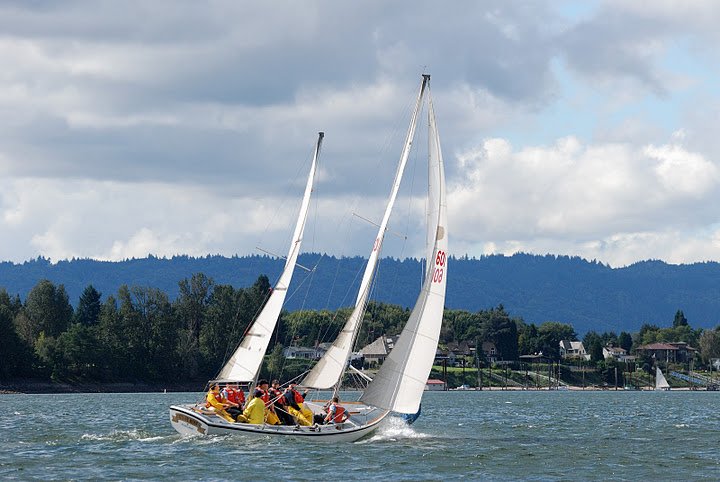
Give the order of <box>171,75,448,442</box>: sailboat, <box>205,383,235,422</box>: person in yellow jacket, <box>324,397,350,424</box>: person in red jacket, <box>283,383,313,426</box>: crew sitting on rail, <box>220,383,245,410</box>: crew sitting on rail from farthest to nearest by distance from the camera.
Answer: <box>220,383,245,410</box>: crew sitting on rail → <box>205,383,235,422</box>: person in yellow jacket → <box>324,397,350,424</box>: person in red jacket → <box>283,383,313,426</box>: crew sitting on rail → <box>171,75,448,442</box>: sailboat

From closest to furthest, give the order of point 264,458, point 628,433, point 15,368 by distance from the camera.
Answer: point 264,458, point 628,433, point 15,368

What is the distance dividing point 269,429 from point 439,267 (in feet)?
27.9

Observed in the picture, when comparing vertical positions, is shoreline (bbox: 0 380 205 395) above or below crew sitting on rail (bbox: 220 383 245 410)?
above

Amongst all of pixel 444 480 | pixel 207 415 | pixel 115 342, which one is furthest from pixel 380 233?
pixel 115 342

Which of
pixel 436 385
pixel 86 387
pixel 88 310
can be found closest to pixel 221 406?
pixel 86 387

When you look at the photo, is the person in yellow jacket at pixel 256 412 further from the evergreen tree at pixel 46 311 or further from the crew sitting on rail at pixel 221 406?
the evergreen tree at pixel 46 311

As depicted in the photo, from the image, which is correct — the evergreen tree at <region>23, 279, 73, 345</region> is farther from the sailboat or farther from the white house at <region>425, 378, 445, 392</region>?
the sailboat

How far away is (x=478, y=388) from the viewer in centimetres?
19300

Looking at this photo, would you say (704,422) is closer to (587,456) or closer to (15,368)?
(587,456)

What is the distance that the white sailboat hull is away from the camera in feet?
150

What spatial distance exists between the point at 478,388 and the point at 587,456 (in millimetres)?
148729

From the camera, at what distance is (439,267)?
1790 inches

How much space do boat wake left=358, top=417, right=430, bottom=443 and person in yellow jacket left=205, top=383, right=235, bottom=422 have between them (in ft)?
19.4

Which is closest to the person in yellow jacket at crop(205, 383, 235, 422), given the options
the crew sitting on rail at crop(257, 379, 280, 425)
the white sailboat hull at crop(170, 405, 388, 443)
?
the white sailboat hull at crop(170, 405, 388, 443)
